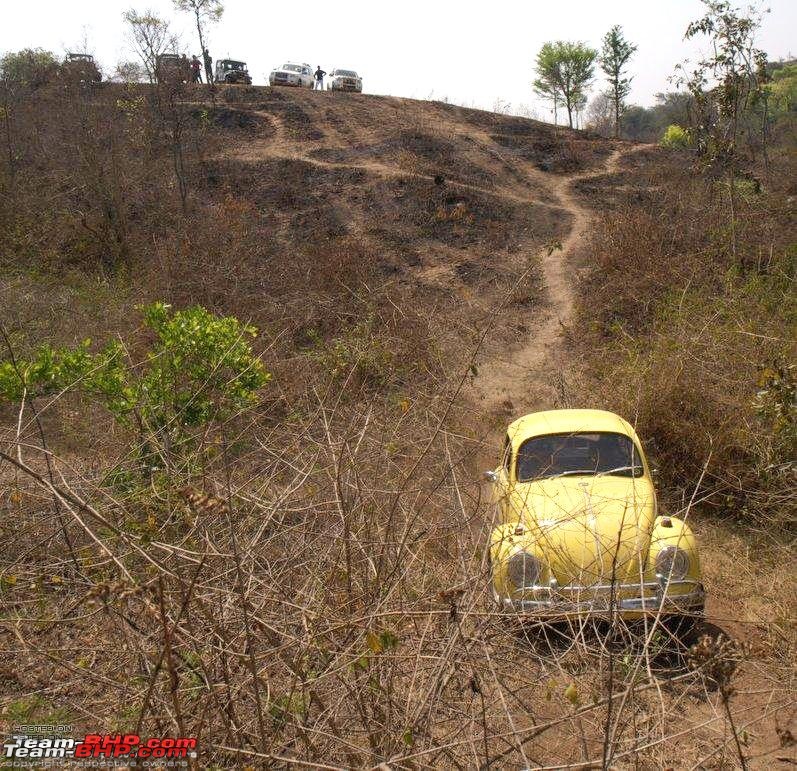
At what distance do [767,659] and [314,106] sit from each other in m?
27.1

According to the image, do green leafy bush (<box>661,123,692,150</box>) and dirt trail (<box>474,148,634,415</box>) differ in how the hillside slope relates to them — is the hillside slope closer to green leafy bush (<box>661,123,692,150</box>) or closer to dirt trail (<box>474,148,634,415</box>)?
dirt trail (<box>474,148,634,415</box>)

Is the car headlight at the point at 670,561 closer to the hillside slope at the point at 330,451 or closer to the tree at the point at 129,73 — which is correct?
the hillside slope at the point at 330,451

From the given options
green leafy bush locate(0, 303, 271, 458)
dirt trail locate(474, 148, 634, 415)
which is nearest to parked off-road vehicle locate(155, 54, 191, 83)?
dirt trail locate(474, 148, 634, 415)

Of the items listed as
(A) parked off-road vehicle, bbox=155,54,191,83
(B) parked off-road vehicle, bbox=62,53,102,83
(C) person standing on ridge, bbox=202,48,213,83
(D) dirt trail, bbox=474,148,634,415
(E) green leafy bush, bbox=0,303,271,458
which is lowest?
(D) dirt trail, bbox=474,148,634,415

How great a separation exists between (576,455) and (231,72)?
29.2m

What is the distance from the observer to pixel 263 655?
2529mm

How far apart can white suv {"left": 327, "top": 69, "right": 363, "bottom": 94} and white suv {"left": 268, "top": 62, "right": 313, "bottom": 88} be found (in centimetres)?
125

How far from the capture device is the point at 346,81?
1222 inches

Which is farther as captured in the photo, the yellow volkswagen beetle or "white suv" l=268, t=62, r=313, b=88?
"white suv" l=268, t=62, r=313, b=88

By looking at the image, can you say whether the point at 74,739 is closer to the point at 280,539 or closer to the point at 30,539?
the point at 280,539

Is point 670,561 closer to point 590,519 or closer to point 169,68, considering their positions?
point 590,519

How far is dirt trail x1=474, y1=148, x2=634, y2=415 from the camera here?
11.9 meters

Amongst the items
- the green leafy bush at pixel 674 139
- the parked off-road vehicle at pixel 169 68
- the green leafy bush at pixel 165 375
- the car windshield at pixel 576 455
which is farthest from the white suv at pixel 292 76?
the car windshield at pixel 576 455

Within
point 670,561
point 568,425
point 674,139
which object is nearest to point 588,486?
point 568,425
